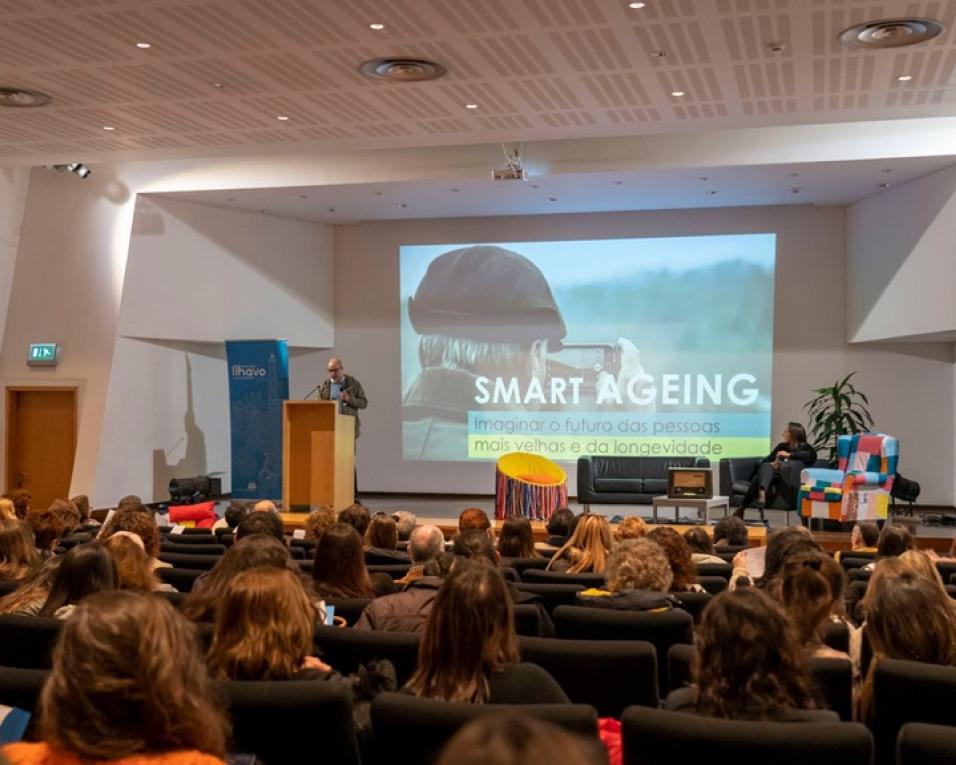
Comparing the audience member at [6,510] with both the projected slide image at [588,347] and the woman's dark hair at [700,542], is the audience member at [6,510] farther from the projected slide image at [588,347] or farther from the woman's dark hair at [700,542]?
the projected slide image at [588,347]

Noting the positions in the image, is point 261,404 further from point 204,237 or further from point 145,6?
point 145,6

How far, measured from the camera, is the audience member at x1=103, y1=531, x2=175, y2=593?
12.7 feet

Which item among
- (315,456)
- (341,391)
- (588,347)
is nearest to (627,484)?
(588,347)

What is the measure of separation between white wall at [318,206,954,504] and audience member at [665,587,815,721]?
467 inches

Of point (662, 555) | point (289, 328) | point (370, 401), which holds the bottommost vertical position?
point (662, 555)

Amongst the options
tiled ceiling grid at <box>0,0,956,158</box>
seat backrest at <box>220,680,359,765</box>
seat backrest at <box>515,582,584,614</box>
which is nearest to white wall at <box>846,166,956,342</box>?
tiled ceiling grid at <box>0,0,956,158</box>

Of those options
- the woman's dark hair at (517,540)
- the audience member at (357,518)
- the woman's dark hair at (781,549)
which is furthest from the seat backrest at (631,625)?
the audience member at (357,518)

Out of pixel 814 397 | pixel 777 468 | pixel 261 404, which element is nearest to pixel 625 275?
pixel 814 397

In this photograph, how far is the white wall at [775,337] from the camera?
13.1 meters

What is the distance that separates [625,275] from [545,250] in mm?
1127

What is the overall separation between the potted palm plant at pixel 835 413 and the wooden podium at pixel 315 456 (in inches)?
222

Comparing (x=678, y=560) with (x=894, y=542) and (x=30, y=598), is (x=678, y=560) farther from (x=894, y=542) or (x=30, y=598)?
(x=30, y=598)

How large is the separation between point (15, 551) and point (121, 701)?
10.4 feet

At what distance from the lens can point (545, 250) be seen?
46.5ft
